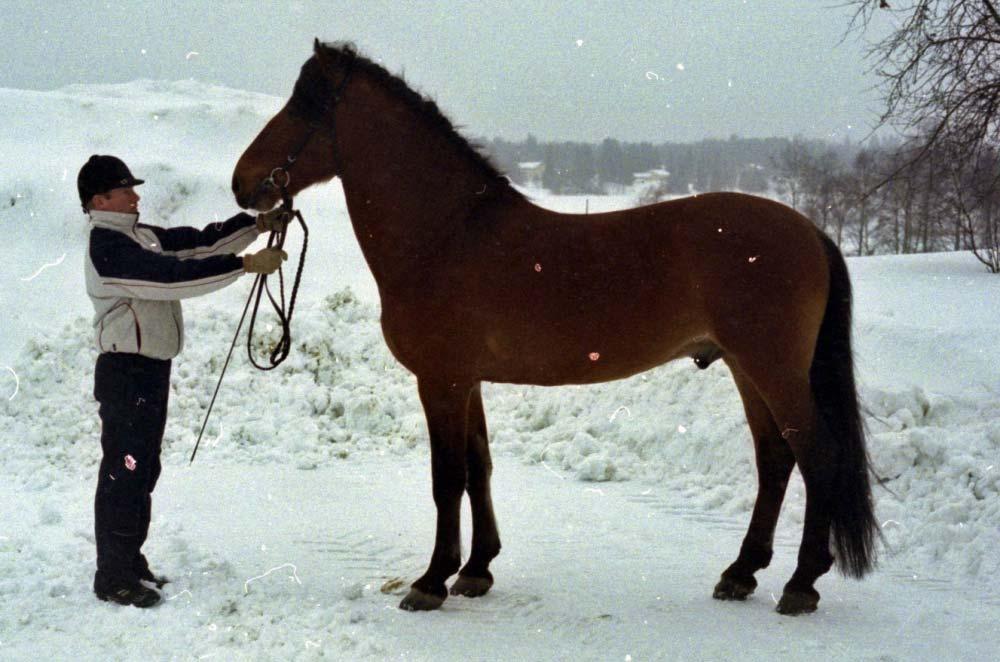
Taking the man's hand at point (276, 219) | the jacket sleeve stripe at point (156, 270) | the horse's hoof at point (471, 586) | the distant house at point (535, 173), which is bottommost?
the horse's hoof at point (471, 586)

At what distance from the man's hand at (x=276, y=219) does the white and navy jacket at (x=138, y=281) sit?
0.76 ft

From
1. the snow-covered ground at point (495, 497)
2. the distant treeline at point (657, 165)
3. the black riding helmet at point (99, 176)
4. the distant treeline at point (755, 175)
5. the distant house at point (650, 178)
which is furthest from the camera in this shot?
the distant treeline at point (657, 165)

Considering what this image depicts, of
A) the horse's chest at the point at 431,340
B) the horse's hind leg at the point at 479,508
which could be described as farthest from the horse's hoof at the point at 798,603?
the horse's chest at the point at 431,340

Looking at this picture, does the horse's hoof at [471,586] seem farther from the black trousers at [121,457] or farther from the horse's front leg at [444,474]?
the black trousers at [121,457]

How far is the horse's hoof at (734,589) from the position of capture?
3582 mm

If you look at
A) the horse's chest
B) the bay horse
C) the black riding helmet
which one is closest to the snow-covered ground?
the bay horse

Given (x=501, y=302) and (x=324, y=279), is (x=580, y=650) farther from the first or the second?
(x=324, y=279)

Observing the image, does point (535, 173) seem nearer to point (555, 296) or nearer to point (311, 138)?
point (311, 138)

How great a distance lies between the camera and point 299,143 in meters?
3.71

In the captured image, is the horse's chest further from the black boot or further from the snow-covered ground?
the black boot

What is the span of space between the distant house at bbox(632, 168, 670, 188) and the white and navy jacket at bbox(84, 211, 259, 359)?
8.59 meters

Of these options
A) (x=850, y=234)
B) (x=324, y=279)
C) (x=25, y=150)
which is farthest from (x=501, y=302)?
(x=850, y=234)

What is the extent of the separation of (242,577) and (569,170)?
10800mm

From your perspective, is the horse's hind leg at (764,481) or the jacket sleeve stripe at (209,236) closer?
the horse's hind leg at (764,481)
